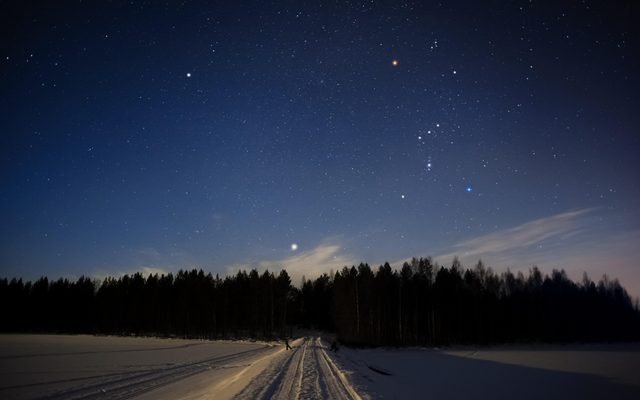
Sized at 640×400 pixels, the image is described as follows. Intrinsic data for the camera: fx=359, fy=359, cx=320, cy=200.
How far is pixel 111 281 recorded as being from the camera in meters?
86.8

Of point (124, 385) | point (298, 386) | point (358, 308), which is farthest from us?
point (358, 308)

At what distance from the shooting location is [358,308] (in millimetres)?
57500

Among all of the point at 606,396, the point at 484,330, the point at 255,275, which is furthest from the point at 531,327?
the point at 606,396

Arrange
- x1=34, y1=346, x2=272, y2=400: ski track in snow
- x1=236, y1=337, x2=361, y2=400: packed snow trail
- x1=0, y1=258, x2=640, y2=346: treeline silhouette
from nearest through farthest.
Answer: x1=34, y1=346, x2=272, y2=400: ski track in snow < x1=236, y1=337, x2=361, y2=400: packed snow trail < x1=0, y1=258, x2=640, y2=346: treeline silhouette

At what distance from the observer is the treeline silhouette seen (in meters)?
57.3

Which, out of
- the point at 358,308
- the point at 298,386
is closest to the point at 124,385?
the point at 298,386

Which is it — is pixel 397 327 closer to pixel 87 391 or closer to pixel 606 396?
pixel 606 396

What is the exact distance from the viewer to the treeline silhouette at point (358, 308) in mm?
57281

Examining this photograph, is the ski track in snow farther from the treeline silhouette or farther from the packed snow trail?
the treeline silhouette

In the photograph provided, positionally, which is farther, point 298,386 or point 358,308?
point 358,308

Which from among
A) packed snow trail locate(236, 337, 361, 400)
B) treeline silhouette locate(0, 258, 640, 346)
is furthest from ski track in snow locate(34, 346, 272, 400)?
treeline silhouette locate(0, 258, 640, 346)

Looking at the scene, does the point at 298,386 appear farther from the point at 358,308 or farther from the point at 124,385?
the point at 358,308

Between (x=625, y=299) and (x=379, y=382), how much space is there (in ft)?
413

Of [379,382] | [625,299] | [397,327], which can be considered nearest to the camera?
[379,382]
